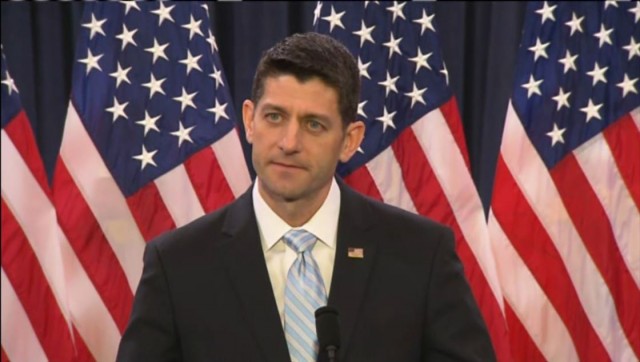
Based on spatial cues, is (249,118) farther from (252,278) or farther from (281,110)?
(252,278)

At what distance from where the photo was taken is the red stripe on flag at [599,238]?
358cm

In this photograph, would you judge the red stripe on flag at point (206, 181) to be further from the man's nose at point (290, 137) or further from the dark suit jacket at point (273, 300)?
the man's nose at point (290, 137)

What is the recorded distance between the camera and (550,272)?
3.64 metres

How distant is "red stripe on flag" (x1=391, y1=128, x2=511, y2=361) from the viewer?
3633 millimetres

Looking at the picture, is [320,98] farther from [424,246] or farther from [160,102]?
[160,102]

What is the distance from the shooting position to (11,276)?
3504mm

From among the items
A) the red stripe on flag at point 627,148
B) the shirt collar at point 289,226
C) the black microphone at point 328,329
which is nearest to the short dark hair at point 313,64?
the shirt collar at point 289,226

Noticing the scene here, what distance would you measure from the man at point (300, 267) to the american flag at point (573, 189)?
3.97ft

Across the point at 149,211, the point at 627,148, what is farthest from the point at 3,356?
the point at 627,148

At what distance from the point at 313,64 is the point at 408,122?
4.86 ft

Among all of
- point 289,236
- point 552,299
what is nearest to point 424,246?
point 289,236

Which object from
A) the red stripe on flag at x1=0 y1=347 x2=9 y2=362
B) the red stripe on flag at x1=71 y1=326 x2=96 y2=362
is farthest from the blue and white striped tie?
the red stripe on flag at x1=0 y1=347 x2=9 y2=362

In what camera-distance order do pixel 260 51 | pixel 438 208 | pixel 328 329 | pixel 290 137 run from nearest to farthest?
pixel 328 329, pixel 290 137, pixel 438 208, pixel 260 51

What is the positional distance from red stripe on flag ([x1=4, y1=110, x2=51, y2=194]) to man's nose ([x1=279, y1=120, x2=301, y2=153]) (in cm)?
156
